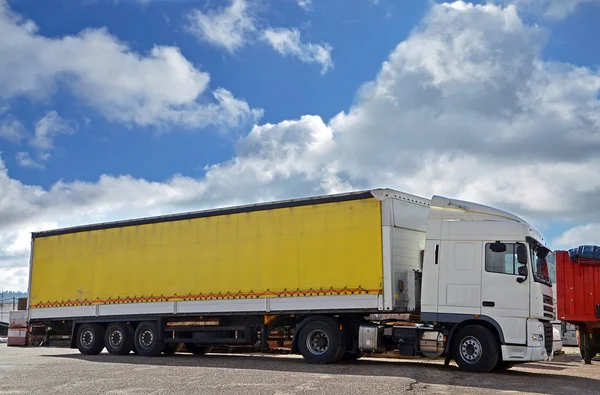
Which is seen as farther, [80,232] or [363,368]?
[80,232]

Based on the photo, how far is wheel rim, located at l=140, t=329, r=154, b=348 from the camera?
818 inches

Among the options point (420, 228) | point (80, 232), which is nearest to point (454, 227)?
point (420, 228)

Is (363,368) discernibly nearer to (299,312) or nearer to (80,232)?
(299,312)

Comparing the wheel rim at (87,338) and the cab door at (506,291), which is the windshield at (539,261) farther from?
the wheel rim at (87,338)

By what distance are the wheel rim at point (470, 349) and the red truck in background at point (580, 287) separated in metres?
5.89

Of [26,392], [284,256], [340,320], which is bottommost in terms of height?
[26,392]

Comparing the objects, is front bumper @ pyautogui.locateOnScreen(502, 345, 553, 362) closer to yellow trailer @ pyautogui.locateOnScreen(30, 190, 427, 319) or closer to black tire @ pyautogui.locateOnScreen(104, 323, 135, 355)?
yellow trailer @ pyautogui.locateOnScreen(30, 190, 427, 319)

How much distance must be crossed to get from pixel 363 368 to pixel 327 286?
2.14 meters

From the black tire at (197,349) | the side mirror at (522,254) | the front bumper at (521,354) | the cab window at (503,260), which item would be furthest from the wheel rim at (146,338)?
the side mirror at (522,254)

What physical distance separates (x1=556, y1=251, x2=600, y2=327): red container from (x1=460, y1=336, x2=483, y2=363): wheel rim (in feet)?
19.3

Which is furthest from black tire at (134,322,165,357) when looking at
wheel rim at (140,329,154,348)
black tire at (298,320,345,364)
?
black tire at (298,320,345,364)

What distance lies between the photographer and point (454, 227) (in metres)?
16.3

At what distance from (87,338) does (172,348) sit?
283 centimetres

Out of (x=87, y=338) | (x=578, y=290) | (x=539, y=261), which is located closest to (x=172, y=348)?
(x=87, y=338)
